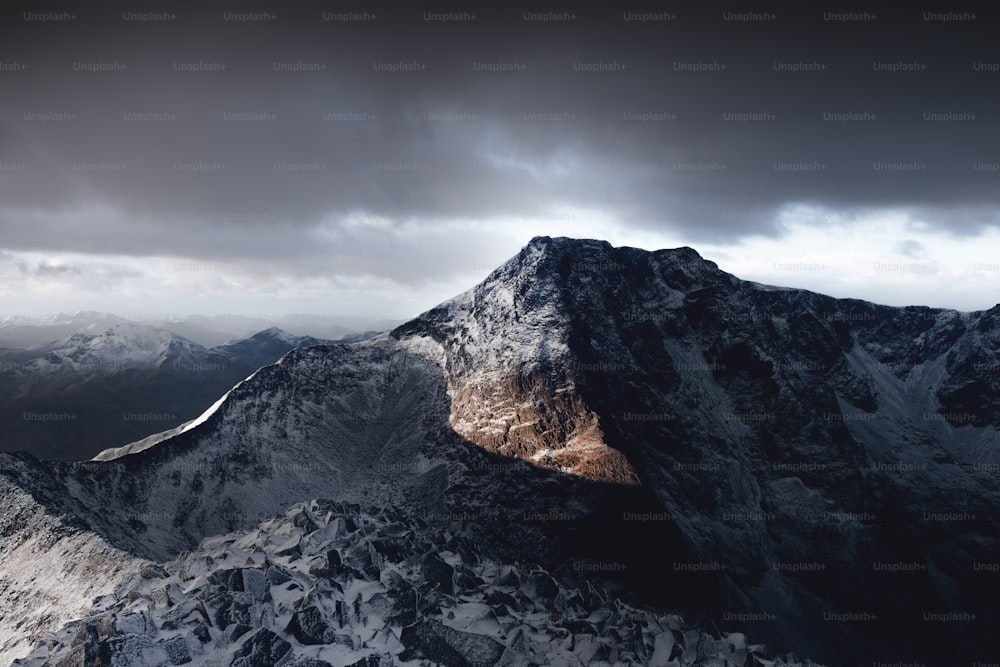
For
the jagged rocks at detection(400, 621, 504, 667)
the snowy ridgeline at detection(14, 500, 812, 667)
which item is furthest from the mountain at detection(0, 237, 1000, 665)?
the jagged rocks at detection(400, 621, 504, 667)

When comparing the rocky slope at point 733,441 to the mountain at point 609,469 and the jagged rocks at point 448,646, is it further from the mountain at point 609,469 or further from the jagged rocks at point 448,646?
the jagged rocks at point 448,646

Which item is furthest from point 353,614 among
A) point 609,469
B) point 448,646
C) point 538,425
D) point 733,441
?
point 733,441

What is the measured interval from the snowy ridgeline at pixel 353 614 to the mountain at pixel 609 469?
9.25 meters

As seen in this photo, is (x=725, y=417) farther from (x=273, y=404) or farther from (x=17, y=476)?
(x=17, y=476)

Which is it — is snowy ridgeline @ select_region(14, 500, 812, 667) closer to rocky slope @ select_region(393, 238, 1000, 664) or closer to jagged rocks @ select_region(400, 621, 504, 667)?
jagged rocks @ select_region(400, 621, 504, 667)

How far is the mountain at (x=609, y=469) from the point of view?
118125 millimetres

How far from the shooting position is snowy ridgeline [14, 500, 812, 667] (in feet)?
159

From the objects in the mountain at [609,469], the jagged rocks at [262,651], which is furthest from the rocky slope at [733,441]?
the jagged rocks at [262,651]

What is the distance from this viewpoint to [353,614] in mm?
55938

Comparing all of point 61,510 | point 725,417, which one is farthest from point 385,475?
point 725,417

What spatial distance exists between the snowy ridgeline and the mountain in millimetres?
9247

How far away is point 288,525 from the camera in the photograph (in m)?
72.8

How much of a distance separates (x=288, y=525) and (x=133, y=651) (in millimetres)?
27441

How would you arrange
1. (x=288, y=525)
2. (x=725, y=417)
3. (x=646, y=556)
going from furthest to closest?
(x=725, y=417), (x=646, y=556), (x=288, y=525)
